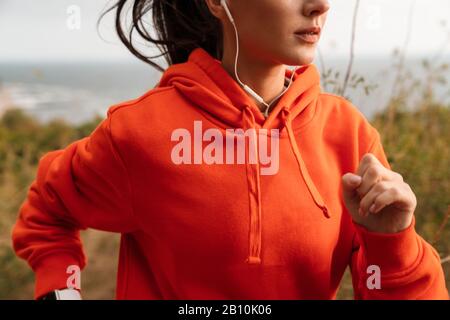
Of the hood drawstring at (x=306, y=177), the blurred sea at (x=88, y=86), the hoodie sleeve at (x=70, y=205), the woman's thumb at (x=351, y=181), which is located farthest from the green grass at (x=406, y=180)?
the hoodie sleeve at (x=70, y=205)

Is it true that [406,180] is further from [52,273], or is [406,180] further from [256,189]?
[52,273]

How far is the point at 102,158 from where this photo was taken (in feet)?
4.55

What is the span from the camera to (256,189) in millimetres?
1304

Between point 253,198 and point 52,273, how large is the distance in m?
0.49

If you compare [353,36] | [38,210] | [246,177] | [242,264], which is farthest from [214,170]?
[353,36]

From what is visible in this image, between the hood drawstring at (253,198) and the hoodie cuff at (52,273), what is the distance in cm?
43

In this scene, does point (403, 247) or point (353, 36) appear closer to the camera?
point (403, 247)

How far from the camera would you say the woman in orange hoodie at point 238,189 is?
4.18ft

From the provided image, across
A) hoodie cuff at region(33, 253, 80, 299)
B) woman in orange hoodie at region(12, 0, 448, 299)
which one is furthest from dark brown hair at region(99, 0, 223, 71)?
hoodie cuff at region(33, 253, 80, 299)

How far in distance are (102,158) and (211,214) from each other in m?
0.26

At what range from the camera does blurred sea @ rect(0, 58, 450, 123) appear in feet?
7.28

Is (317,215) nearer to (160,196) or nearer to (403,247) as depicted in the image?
(403,247)

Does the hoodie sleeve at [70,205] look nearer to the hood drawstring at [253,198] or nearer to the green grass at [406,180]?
the hood drawstring at [253,198]

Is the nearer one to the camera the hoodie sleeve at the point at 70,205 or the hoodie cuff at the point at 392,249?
the hoodie cuff at the point at 392,249
